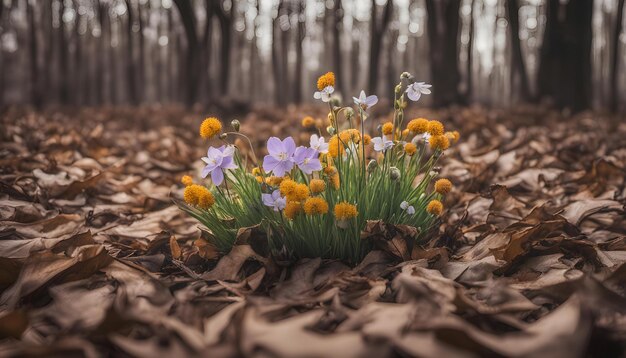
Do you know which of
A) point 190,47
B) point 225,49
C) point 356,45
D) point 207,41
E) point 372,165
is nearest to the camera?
point 372,165

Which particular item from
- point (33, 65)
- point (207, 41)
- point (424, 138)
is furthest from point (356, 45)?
point (424, 138)

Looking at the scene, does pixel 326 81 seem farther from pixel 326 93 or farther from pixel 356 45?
pixel 356 45

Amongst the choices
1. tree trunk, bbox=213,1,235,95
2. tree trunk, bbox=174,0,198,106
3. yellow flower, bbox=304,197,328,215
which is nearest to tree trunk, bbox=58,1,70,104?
tree trunk, bbox=213,1,235,95

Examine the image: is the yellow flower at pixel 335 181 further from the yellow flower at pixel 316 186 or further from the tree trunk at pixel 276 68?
the tree trunk at pixel 276 68

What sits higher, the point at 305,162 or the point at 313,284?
the point at 305,162

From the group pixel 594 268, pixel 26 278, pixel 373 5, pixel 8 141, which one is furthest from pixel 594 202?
pixel 373 5

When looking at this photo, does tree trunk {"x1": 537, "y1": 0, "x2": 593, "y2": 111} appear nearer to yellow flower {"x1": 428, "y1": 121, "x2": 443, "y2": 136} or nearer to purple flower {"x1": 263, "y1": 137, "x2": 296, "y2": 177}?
yellow flower {"x1": 428, "y1": 121, "x2": 443, "y2": 136}

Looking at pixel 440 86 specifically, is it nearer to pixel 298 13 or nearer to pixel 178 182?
pixel 178 182
